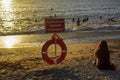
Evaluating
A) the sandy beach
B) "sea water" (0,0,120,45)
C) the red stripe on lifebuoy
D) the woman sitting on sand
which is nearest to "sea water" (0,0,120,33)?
"sea water" (0,0,120,45)

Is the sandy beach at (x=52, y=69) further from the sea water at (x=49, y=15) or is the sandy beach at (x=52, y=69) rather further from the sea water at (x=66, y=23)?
the sea water at (x=49, y=15)

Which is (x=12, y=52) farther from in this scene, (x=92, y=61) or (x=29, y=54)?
(x=92, y=61)

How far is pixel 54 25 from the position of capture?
11.6 metres

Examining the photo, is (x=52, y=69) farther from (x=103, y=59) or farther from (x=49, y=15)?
(x=49, y=15)

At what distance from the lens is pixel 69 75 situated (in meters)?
10.4

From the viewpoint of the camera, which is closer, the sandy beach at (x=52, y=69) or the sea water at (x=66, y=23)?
the sandy beach at (x=52, y=69)

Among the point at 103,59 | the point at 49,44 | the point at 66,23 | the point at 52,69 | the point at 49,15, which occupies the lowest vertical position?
the point at 49,15

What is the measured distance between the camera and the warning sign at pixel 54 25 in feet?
37.7

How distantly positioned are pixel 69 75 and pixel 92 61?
2.23 m

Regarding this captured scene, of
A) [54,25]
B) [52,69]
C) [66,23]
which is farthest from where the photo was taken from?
[66,23]

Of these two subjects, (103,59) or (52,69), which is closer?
(52,69)

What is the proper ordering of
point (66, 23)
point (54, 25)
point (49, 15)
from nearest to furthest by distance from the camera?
1. point (54, 25)
2. point (66, 23)
3. point (49, 15)

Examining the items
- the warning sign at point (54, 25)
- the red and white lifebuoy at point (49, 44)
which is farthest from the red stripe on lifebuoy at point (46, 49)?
the warning sign at point (54, 25)

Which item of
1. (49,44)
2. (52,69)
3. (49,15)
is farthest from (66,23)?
(52,69)
